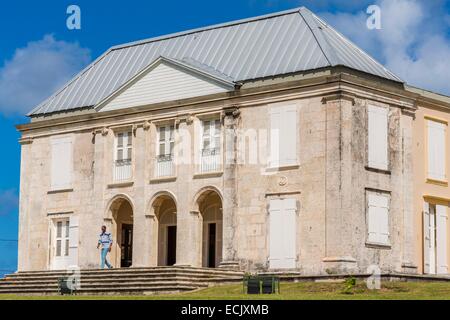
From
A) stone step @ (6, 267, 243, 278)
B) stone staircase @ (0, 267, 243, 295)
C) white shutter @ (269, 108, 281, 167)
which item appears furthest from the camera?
white shutter @ (269, 108, 281, 167)

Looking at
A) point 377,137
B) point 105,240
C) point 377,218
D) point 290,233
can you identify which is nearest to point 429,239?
point 377,218

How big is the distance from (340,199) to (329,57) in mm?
5324

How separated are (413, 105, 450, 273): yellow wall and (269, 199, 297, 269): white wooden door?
5142 millimetres

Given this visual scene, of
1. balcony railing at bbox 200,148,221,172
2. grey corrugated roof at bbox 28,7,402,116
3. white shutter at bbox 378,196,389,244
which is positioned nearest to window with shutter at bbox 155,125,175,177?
balcony railing at bbox 200,148,221,172

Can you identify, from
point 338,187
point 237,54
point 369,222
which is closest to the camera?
point 338,187

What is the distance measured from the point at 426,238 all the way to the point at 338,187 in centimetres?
550

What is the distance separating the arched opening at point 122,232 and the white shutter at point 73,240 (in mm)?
1691

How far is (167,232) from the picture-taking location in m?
53.0

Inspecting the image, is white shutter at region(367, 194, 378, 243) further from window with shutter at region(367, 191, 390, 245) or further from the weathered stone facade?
the weathered stone facade

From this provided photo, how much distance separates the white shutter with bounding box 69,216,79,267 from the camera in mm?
53875

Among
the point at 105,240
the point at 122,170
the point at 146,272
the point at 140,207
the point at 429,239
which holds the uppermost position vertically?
the point at 122,170

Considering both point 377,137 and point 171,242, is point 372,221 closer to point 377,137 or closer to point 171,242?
point 377,137

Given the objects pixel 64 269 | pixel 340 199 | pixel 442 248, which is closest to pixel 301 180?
pixel 340 199
